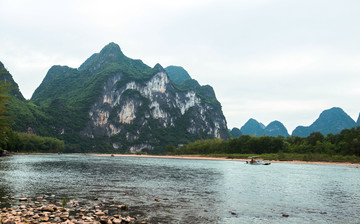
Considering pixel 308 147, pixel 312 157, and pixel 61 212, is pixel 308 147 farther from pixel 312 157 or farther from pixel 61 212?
pixel 61 212

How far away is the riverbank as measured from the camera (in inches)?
736

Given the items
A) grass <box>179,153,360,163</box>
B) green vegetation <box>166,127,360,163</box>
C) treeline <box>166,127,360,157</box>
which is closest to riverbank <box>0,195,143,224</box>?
grass <box>179,153,360,163</box>

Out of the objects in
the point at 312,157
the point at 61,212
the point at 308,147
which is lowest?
the point at 61,212

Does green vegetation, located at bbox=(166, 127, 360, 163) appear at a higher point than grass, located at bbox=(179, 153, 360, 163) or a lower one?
higher

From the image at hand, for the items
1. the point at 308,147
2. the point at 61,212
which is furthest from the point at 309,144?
the point at 61,212

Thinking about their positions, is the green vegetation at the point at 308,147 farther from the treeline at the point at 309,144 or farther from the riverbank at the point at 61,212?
the riverbank at the point at 61,212

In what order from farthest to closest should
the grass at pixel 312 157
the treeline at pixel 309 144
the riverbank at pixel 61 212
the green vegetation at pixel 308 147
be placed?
1. the treeline at pixel 309 144
2. the green vegetation at pixel 308 147
3. the grass at pixel 312 157
4. the riverbank at pixel 61 212

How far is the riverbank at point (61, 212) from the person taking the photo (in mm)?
18688

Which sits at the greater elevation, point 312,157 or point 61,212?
point 312,157

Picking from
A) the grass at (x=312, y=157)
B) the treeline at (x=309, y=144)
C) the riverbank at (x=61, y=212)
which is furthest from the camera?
the treeline at (x=309, y=144)

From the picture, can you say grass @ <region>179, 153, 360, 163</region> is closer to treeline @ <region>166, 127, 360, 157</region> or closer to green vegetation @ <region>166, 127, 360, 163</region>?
green vegetation @ <region>166, 127, 360, 163</region>

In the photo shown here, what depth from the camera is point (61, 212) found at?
70.5 feet

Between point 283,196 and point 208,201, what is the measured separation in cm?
1252

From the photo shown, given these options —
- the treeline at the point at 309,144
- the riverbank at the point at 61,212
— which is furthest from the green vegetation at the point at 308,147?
the riverbank at the point at 61,212
